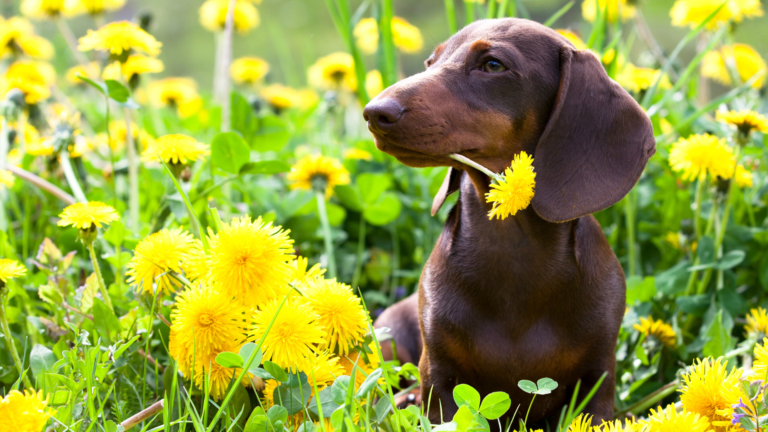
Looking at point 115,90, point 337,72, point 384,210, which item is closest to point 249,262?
point 115,90

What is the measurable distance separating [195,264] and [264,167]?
2.66 ft

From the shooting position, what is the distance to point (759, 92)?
3.66 m

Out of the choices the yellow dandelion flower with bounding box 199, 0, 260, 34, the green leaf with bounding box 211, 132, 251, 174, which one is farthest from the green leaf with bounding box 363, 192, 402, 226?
the yellow dandelion flower with bounding box 199, 0, 260, 34

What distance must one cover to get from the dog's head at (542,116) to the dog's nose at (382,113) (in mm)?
80

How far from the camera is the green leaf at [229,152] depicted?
2143 millimetres

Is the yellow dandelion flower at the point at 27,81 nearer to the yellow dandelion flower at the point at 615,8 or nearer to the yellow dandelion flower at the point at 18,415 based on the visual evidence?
the yellow dandelion flower at the point at 18,415

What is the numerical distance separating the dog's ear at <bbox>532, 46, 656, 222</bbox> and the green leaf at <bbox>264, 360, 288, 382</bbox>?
2.25 ft

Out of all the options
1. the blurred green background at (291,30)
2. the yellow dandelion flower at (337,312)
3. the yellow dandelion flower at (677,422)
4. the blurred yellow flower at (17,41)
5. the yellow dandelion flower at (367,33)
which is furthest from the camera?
the blurred green background at (291,30)

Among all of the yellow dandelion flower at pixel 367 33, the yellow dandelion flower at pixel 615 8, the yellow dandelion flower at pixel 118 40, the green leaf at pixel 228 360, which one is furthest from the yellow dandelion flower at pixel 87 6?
the yellow dandelion flower at pixel 615 8

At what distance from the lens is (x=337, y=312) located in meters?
1.45

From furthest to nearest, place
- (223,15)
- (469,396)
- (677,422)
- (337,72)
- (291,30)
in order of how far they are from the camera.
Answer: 1. (291,30)
2. (337,72)
3. (223,15)
4. (469,396)
5. (677,422)

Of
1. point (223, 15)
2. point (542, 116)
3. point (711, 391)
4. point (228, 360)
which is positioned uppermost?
point (223, 15)

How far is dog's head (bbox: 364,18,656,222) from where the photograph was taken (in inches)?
59.9

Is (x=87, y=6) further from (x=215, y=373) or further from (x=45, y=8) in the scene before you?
(x=215, y=373)
